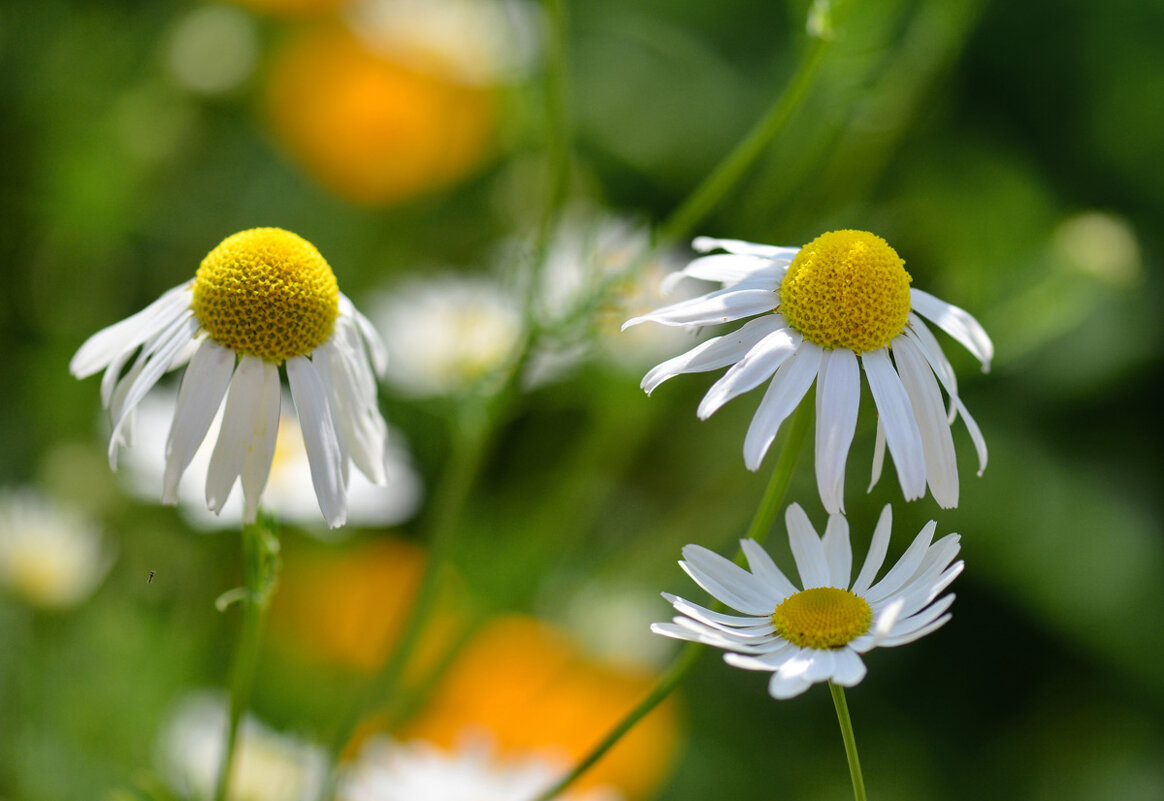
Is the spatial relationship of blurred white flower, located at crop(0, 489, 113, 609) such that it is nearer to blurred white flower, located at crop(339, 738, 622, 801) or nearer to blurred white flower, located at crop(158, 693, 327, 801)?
blurred white flower, located at crop(158, 693, 327, 801)

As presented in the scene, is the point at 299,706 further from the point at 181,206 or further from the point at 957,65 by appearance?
the point at 957,65

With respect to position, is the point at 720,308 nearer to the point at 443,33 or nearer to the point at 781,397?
the point at 781,397

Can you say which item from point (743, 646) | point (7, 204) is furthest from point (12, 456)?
point (743, 646)

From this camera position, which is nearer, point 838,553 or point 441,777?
point 838,553

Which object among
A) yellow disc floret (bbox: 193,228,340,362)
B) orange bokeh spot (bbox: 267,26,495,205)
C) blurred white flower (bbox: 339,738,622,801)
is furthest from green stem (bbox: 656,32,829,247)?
orange bokeh spot (bbox: 267,26,495,205)

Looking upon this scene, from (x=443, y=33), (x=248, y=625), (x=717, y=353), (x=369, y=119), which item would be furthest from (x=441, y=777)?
(x=443, y=33)

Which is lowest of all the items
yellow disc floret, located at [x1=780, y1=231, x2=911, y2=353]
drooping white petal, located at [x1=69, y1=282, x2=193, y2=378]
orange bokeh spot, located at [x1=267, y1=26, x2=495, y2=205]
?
orange bokeh spot, located at [x1=267, y1=26, x2=495, y2=205]
